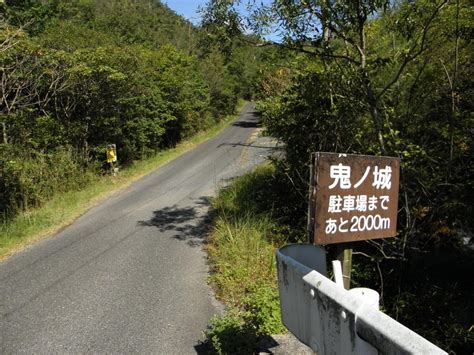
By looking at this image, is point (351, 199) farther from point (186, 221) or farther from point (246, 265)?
point (186, 221)

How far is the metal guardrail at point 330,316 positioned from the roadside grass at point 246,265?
135 cm

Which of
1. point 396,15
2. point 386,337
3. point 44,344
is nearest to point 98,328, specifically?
point 44,344

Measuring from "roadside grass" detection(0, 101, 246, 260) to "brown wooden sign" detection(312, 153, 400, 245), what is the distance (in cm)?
638

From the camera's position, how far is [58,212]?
9.84 meters

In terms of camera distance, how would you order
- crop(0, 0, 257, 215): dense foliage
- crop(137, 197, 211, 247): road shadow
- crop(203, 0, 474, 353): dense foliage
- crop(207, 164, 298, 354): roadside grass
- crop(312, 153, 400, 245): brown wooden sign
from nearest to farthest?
crop(312, 153, 400, 245): brown wooden sign → crop(207, 164, 298, 354): roadside grass → crop(203, 0, 474, 353): dense foliage → crop(137, 197, 211, 247): road shadow → crop(0, 0, 257, 215): dense foliage

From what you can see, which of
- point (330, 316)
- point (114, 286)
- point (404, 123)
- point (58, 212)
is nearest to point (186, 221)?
point (58, 212)

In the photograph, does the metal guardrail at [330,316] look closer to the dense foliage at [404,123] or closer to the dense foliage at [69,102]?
the dense foliage at [404,123]

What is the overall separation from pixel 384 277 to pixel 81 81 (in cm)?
1082

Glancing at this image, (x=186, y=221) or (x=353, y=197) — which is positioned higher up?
(x=353, y=197)

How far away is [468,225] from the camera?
20.8 feet

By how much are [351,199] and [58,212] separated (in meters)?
8.81

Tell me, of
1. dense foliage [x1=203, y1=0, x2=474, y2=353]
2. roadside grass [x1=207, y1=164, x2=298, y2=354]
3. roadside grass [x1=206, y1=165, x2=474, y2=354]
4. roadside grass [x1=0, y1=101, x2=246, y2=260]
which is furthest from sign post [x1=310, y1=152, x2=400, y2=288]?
roadside grass [x1=0, y1=101, x2=246, y2=260]

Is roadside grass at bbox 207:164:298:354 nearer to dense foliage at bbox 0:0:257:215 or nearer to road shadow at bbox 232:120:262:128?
dense foliage at bbox 0:0:257:215

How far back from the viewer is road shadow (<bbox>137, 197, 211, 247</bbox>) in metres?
7.89
